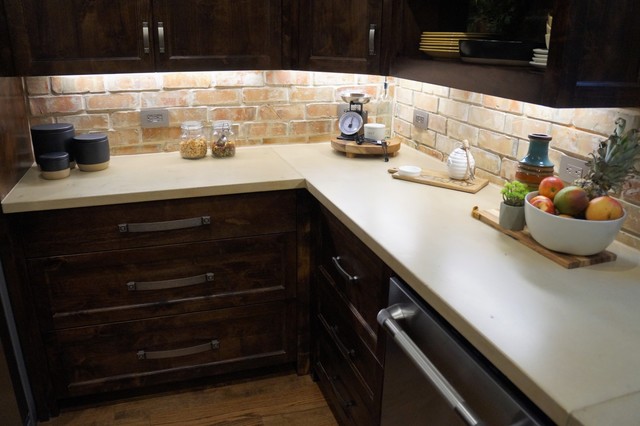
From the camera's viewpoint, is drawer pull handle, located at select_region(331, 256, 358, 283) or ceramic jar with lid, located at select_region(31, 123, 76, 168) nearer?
drawer pull handle, located at select_region(331, 256, 358, 283)

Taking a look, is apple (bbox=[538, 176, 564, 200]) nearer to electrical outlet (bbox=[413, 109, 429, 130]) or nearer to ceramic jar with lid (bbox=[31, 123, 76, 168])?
electrical outlet (bbox=[413, 109, 429, 130])

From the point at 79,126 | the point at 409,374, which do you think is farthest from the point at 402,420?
the point at 79,126

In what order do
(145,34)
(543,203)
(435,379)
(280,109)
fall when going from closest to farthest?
(435,379) < (543,203) < (145,34) < (280,109)

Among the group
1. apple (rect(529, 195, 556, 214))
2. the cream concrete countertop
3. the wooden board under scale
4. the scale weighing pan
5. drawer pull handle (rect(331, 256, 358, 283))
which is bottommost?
drawer pull handle (rect(331, 256, 358, 283))

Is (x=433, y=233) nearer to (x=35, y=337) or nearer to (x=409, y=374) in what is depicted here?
(x=409, y=374)

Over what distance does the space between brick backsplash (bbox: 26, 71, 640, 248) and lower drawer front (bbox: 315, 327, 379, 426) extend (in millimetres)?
900

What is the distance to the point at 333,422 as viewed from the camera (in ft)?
7.11

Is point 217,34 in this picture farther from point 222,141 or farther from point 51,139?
point 51,139

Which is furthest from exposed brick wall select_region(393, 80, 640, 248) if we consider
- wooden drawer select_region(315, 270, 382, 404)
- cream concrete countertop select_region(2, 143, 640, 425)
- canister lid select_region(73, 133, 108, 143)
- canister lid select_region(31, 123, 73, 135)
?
canister lid select_region(31, 123, 73, 135)

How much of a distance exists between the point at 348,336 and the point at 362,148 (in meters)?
0.85

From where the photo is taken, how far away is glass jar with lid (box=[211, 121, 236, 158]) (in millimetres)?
2398

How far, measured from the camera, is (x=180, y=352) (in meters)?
2.21

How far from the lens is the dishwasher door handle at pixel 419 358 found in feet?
3.62

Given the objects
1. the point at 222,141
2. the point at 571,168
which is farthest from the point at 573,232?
the point at 222,141
